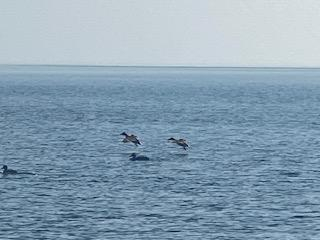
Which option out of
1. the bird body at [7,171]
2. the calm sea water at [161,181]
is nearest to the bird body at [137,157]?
the calm sea water at [161,181]

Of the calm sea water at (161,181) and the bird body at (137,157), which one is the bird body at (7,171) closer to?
the calm sea water at (161,181)

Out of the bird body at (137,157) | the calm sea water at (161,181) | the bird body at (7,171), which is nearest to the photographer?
the calm sea water at (161,181)

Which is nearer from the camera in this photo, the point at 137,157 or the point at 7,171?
the point at 7,171

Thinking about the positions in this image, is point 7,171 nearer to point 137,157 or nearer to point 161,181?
point 161,181

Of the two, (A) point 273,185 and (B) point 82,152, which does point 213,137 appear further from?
(A) point 273,185

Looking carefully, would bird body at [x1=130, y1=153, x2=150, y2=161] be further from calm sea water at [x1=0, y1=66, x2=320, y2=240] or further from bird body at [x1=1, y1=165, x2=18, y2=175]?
bird body at [x1=1, y1=165, x2=18, y2=175]

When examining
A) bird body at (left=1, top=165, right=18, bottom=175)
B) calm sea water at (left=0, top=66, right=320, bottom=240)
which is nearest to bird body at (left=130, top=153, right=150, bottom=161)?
calm sea water at (left=0, top=66, right=320, bottom=240)

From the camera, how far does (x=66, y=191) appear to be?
61.8m

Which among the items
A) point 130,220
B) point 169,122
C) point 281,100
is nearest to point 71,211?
point 130,220

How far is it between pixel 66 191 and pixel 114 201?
164 inches

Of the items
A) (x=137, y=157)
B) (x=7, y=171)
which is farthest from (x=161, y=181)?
(x=137, y=157)

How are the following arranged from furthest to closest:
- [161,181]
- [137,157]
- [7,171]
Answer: [137,157] → [7,171] → [161,181]

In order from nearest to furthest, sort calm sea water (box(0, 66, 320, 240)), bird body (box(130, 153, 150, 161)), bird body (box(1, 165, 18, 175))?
1. calm sea water (box(0, 66, 320, 240))
2. bird body (box(1, 165, 18, 175))
3. bird body (box(130, 153, 150, 161))

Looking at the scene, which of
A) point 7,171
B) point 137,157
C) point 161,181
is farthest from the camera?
point 137,157
